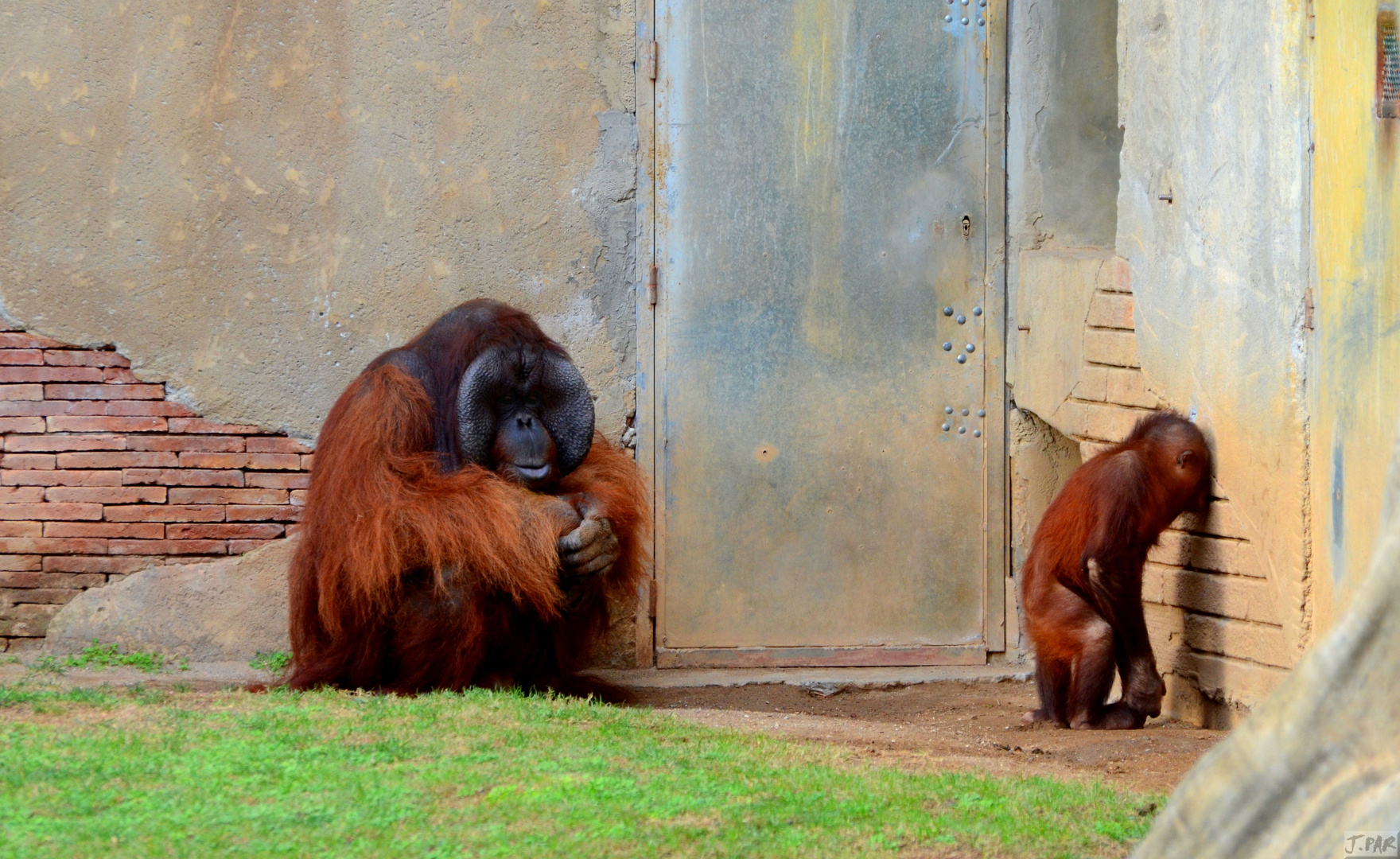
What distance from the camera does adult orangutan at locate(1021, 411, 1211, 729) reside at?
4066 millimetres

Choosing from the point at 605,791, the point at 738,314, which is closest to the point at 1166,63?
the point at 738,314

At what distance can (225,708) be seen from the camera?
3369 millimetres

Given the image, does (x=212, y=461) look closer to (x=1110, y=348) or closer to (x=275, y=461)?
(x=275, y=461)

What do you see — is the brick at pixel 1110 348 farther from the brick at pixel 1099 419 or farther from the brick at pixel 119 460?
the brick at pixel 119 460

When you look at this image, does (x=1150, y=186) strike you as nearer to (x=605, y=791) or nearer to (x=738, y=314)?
(x=738, y=314)

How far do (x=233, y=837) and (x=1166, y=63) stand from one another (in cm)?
354

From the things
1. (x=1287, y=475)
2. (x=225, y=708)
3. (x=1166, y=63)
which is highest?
(x=1166, y=63)

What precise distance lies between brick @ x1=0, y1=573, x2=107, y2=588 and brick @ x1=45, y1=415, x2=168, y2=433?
45cm

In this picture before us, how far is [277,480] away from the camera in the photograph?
16.0ft

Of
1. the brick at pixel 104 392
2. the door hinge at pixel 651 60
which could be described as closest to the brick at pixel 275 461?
the brick at pixel 104 392

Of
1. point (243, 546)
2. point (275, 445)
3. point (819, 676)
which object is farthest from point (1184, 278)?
point (243, 546)

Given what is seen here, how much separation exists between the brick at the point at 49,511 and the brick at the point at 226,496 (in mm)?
261

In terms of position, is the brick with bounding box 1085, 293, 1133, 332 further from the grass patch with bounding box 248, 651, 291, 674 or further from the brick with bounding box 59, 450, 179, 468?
the brick with bounding box 59, 450, 179, 468

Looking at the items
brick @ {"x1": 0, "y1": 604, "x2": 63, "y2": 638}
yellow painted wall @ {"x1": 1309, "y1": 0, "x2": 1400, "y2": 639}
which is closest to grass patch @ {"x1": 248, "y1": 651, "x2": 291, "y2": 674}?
brick @ {"x1": 0, "y1": 604, "x2": 63, "y2": 638}
